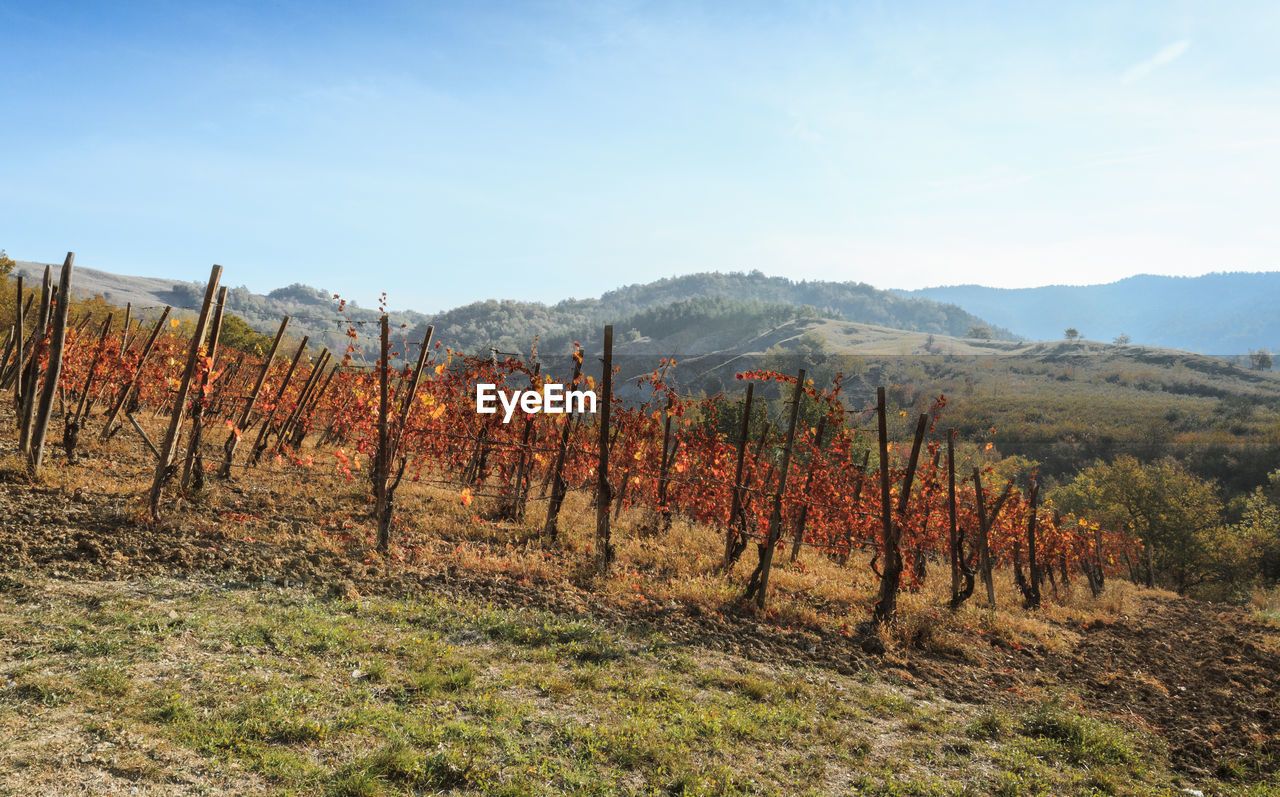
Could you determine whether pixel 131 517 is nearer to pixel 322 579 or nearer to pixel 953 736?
pixel 322 579

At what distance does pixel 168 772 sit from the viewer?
13.8 ft

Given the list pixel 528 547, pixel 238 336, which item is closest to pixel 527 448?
pixel 528 547

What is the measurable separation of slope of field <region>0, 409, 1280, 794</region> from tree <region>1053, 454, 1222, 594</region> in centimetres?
2799

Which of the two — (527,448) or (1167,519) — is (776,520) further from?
(1167,519)

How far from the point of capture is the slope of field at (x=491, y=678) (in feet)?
15.7

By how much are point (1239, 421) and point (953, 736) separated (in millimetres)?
93535

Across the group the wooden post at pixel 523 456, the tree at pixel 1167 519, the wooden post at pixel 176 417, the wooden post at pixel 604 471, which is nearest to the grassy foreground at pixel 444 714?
the wooden post at pixel 176 417

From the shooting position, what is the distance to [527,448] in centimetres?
1058

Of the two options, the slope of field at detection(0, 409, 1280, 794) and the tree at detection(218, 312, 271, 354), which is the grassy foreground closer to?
the slope of field at detection(0, 409, 1280, 794)

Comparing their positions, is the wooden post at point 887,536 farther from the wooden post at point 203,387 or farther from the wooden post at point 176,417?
the wooden post at point 203,387

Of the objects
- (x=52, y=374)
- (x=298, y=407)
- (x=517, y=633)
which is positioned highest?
(x=52, y=374)

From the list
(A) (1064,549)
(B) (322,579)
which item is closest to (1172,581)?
(A) (1064,549)

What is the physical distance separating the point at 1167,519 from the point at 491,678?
42.6 meters

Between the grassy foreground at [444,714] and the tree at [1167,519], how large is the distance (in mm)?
34633
